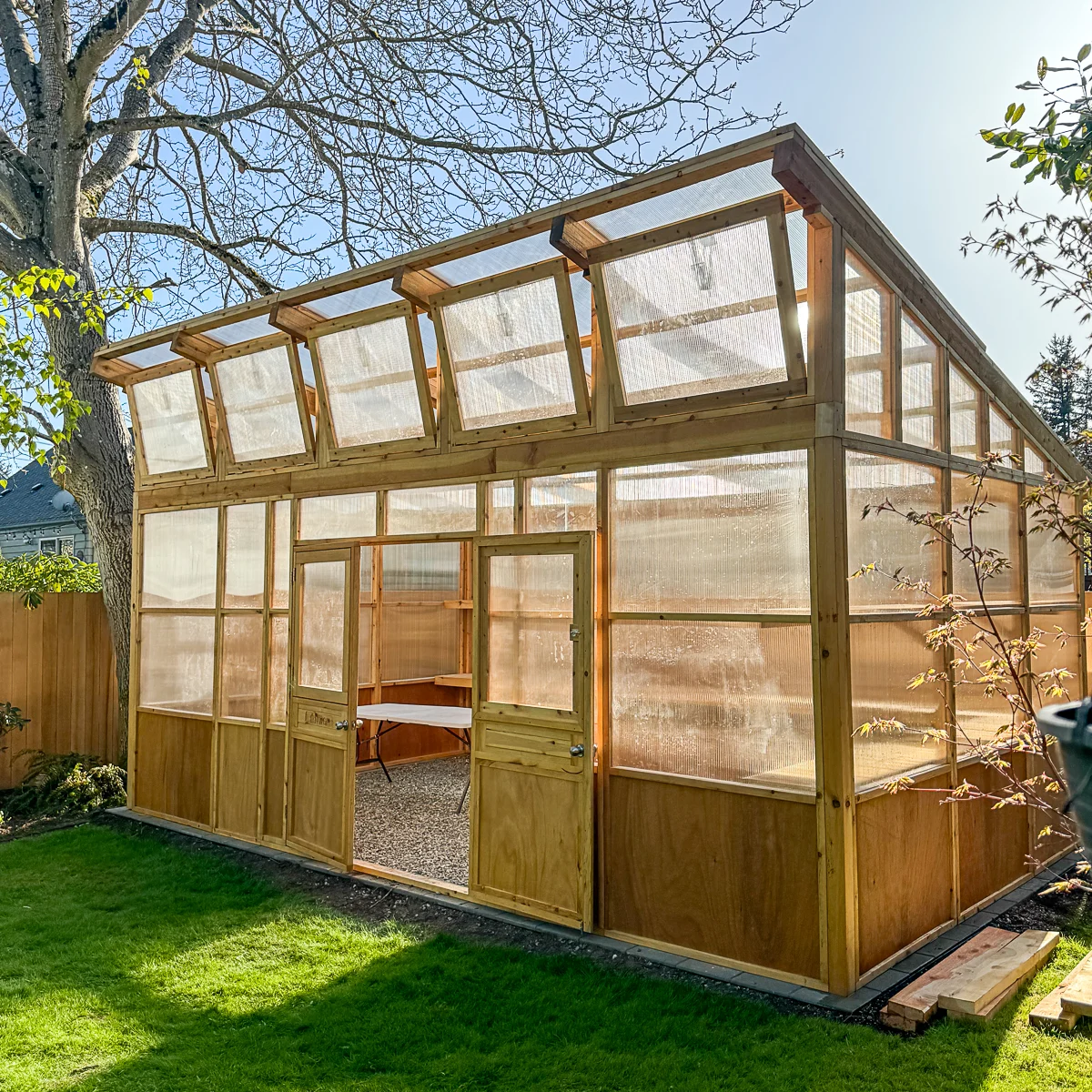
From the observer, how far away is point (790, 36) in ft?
24.0

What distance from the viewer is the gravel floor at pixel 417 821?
20.6 feet

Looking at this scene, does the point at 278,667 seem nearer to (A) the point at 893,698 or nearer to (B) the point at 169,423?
(B) the point at 169,423

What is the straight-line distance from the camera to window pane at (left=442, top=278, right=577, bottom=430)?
203 inches

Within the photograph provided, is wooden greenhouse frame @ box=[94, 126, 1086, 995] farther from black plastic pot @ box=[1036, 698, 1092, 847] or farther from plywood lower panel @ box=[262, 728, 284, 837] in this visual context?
black plastic pot @ box=[1036, 698, 1092, 847]

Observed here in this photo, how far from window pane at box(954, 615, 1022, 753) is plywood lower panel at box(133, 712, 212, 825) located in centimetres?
525

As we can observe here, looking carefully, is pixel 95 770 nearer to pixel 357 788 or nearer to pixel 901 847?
pixel 357 788

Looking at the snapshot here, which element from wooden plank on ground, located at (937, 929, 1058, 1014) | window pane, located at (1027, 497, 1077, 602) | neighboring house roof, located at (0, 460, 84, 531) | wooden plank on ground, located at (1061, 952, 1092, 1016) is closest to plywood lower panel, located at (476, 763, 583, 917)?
wooden plank on ground, located at (937, 929, 1058, 1014)

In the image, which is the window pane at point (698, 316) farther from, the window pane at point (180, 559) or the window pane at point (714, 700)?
the window pane at point (180, 559)

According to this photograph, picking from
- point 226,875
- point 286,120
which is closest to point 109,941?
point 226,875

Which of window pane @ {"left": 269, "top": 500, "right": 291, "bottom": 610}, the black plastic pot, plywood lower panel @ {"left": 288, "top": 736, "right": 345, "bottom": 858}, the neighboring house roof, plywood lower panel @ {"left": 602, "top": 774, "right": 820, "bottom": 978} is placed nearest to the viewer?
the black plastic pot

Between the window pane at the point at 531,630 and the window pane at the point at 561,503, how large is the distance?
7.9 inches

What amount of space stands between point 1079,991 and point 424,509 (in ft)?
15.2

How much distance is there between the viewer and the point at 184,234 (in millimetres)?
9672

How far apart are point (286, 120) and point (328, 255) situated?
4.57 ft
